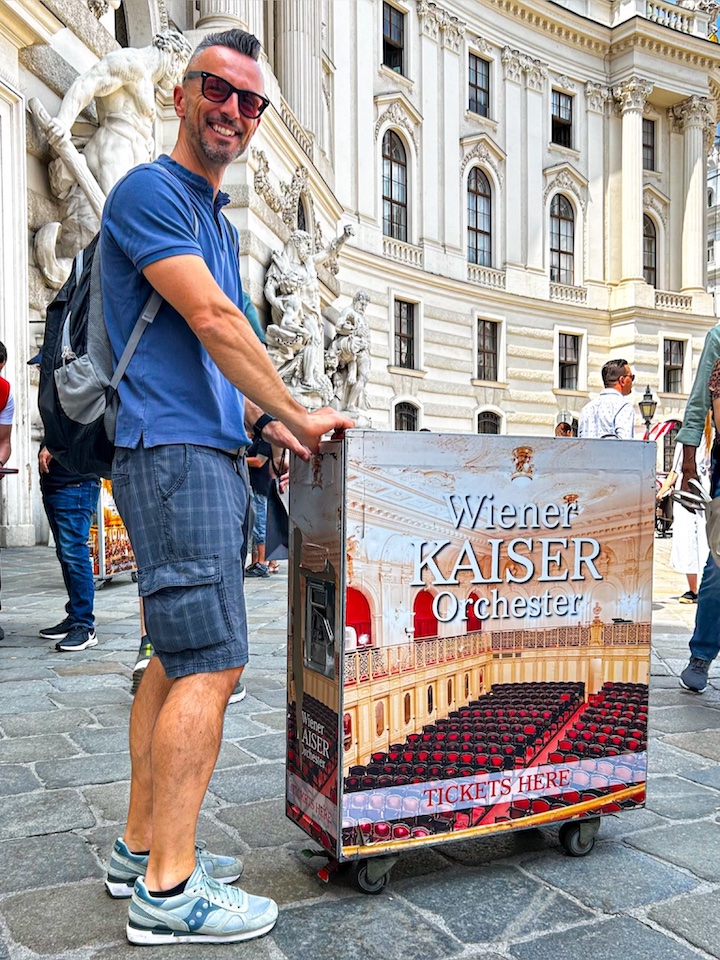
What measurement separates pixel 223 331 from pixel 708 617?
3347 mm

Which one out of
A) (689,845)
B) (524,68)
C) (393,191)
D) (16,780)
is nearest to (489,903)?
(689,845)

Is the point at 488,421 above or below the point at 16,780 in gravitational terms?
above

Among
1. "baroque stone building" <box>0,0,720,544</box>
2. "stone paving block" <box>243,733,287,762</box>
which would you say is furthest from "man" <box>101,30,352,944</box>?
"baroque stone building" <box>0,0,720,544</box>

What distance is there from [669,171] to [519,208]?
8196 millimetres

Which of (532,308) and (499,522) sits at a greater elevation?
(532,308)

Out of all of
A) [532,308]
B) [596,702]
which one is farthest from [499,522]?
[532,308]

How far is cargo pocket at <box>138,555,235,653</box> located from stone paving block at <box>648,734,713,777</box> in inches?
78.1

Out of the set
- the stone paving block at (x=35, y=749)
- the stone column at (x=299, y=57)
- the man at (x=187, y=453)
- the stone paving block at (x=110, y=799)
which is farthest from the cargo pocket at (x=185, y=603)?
the stone column at (x=299, y=57)

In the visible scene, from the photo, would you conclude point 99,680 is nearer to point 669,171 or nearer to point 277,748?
point 277,748

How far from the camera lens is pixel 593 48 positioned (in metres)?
33.1

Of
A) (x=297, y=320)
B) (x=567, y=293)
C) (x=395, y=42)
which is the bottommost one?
(x=297, y=320)

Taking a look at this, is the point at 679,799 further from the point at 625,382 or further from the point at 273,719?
the point at 625,382

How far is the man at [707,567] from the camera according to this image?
4.32m

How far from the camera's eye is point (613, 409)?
7.03 metres
